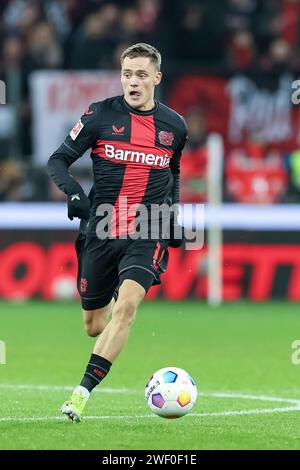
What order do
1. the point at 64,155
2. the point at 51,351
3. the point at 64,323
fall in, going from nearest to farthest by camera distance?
the point at 64,155, the point at 51,351, the point at 64,323

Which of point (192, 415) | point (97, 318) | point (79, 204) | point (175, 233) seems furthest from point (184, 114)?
point (192, 415)

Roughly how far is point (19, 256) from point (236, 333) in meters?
4.32

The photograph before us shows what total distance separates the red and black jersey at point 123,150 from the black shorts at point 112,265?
0.85 feet

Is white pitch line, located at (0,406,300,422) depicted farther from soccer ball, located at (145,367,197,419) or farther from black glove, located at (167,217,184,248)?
black glove, located at (167,217,184,248)

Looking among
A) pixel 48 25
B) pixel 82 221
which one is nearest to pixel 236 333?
pixel 82 221

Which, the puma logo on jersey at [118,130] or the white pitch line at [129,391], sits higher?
the puma logo on jersey at [118,130]

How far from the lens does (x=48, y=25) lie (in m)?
18.8

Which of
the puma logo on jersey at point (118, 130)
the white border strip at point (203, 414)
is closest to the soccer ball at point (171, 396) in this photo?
the white border strip at point (203, 414)

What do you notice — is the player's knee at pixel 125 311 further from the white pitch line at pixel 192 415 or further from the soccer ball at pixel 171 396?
the white pitch line at pixel 192 415

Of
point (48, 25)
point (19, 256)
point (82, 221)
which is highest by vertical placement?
point (48, 25)

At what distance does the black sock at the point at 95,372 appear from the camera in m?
7.62

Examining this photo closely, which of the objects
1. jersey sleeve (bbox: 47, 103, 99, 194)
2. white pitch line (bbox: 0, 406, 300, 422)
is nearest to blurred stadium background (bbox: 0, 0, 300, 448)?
white pitch line (bbox: 0, 406, 300, 422)
